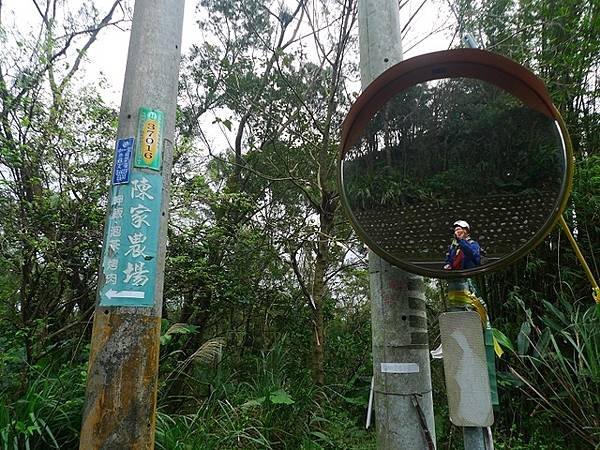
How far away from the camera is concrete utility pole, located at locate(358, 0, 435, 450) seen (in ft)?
3.64

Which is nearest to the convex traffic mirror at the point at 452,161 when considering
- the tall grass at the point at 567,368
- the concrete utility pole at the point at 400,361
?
the concrete utility pole at the point at 400,361

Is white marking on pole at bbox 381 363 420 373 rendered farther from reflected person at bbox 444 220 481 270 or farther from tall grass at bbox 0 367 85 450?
tall grass at bbox 0 367 85 450

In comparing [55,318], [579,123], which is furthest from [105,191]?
[579,123]

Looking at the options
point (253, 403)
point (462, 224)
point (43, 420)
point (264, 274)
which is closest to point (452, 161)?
point (462, 224)

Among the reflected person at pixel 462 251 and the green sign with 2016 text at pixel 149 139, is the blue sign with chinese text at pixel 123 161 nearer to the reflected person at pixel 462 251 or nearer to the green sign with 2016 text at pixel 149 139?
the green sign with 2016 text at pixel 149 139

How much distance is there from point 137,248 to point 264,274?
12.7 ft

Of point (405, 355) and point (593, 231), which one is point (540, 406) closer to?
point (593, 231)

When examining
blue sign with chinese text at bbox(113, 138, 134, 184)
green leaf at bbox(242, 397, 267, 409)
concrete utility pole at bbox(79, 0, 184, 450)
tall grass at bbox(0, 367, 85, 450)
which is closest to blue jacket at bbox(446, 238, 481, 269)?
concrete utility pole at bbox(79, 0, 184, 450)

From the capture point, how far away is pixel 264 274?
5191mm

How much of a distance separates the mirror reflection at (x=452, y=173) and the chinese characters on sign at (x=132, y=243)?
73 cm

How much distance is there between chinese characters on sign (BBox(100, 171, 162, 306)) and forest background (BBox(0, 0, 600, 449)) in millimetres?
1076

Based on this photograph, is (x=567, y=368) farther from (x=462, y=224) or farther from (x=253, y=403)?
(x=462, y=224)

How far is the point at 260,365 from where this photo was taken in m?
3.97

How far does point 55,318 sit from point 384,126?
4436 mm
